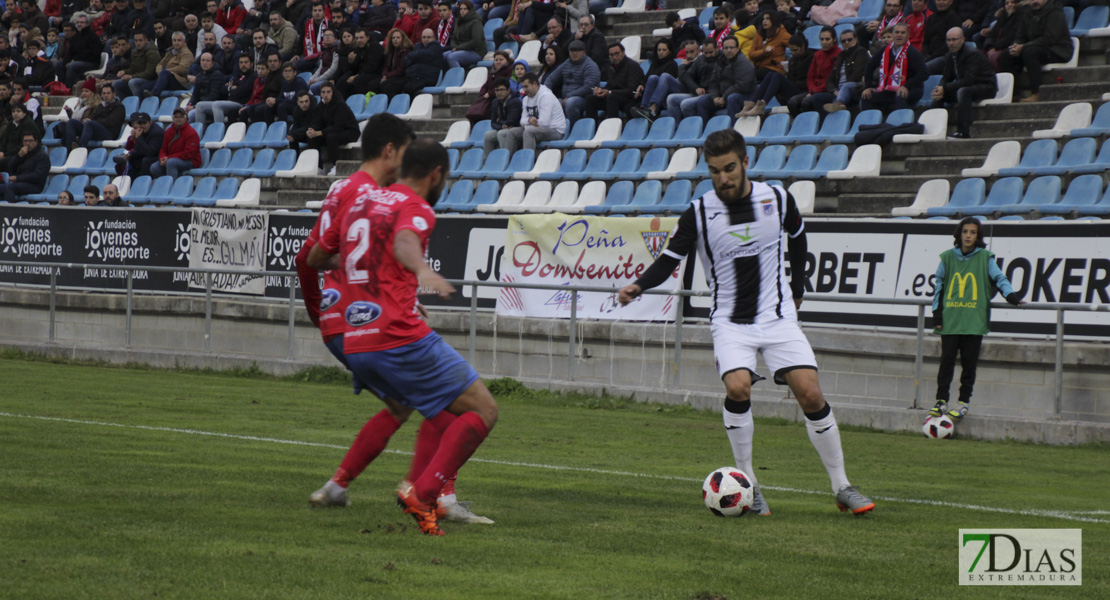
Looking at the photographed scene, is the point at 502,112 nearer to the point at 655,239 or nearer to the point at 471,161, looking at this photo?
the point at 471,161

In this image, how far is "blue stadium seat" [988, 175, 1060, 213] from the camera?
15.6 metres

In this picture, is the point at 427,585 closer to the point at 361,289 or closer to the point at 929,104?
the point at 361,289

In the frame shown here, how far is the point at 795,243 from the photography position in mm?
7934

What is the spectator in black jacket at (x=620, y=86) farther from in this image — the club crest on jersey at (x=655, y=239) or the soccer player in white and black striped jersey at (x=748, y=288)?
the soccer player in white and black striped jersey at (x=748, y=288)

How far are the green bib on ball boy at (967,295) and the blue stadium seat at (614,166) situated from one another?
7.67 metres

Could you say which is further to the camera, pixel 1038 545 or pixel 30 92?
pixel 30 92

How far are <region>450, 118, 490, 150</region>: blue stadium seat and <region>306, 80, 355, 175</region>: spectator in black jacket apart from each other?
2.14 metres

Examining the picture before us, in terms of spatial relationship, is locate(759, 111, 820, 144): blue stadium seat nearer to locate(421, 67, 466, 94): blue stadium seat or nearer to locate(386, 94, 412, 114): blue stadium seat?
→ locate(421, 67, 466, 94): blue stadium seat

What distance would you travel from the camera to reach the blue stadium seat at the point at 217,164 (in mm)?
25656

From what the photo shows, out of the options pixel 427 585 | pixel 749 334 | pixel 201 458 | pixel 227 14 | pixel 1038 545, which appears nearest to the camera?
pixel 427 585

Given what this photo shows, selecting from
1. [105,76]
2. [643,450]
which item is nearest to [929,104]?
[643,450]

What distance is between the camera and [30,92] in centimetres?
3200

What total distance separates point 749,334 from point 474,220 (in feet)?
35.9

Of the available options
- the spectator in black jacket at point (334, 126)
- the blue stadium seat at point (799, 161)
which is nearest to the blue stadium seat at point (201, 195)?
the spectator in black jacket at point (334, 126)
